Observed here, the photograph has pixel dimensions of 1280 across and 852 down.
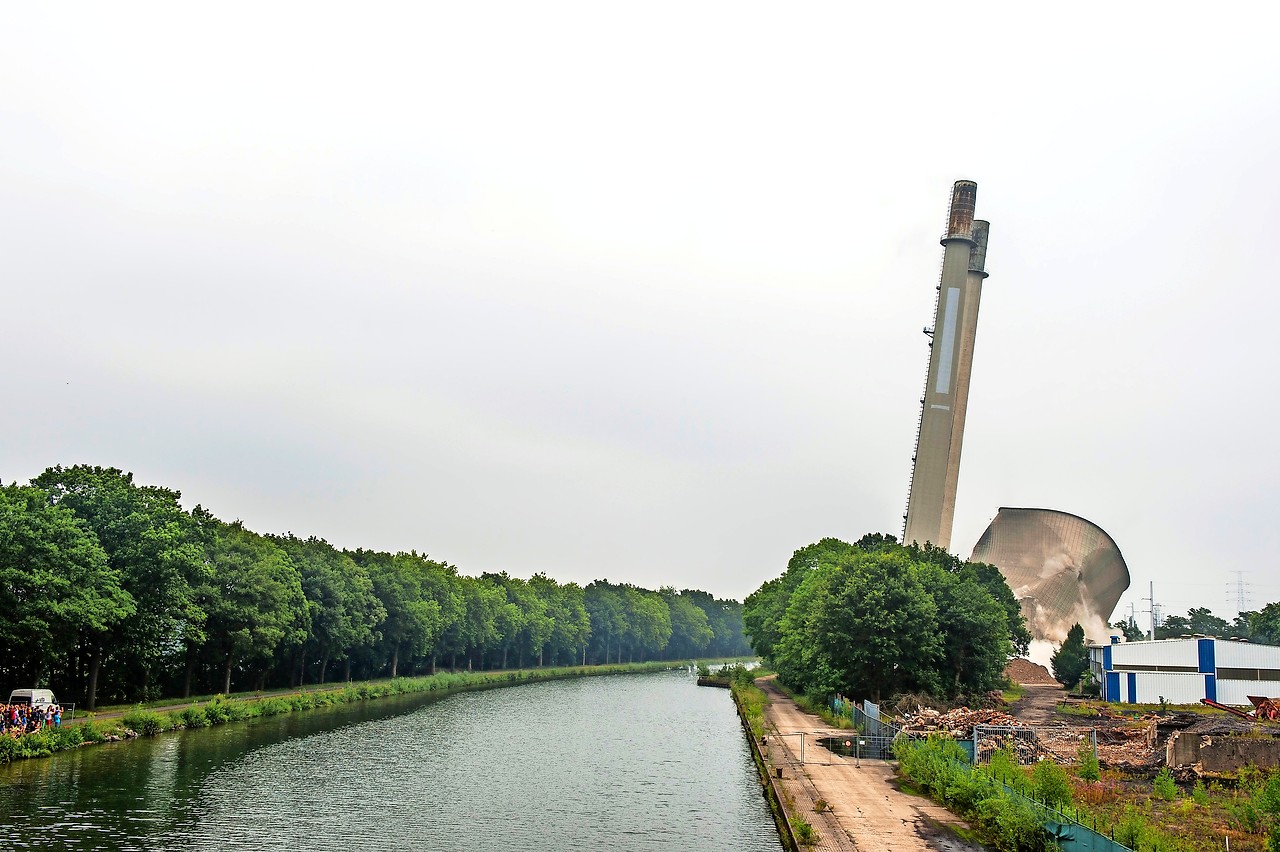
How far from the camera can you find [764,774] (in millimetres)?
35531

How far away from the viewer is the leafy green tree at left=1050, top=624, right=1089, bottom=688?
258 ft

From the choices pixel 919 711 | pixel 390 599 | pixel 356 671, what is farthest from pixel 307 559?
pixel 919 711

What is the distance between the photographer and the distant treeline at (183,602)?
1624 inches

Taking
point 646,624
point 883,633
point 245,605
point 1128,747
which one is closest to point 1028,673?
point 883,633

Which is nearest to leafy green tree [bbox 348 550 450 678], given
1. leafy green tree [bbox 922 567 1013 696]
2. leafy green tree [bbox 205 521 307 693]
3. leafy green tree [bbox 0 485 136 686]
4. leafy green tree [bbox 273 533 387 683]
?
leafy green tree [bbox 273 533 387 683]

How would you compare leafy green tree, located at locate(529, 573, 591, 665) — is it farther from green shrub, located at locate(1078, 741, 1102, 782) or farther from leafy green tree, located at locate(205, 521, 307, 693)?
green shrub, located at locate(1078, 741, 1102, 782)

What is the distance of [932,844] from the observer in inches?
943

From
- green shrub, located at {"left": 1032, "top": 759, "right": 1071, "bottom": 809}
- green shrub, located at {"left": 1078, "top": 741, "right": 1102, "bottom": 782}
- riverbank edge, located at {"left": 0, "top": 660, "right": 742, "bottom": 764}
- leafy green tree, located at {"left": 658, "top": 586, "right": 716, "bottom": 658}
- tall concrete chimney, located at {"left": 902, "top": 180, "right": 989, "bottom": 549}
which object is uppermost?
tall concrete chimney, located at {"left": 902, "top": 180, "right": 989, "bottom": 549}

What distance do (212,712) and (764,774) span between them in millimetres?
28932

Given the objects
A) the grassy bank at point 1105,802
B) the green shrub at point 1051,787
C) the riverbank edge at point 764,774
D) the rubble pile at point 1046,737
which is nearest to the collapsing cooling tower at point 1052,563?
the riverbank edge at point 764,774

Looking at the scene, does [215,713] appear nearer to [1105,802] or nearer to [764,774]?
[764,774]

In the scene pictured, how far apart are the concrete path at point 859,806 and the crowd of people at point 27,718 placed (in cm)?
2671

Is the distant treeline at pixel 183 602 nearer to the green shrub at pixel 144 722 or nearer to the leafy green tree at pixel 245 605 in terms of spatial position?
the leafy green tree at pixel 245 605

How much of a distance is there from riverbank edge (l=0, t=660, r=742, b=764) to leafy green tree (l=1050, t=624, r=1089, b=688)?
45.5 m
